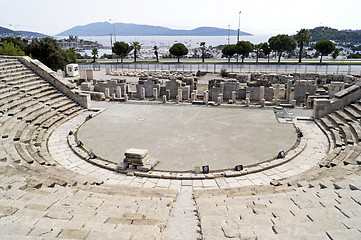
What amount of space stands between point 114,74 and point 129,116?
29882mm

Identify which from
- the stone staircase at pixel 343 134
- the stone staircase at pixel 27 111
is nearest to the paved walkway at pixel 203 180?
the stone staircase at pixel 343 134

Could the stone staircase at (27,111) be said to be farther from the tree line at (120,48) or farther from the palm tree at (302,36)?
the palm tree at (302,36)

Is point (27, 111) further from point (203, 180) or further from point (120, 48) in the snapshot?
point (120, 48)

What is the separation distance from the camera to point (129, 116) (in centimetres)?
2145

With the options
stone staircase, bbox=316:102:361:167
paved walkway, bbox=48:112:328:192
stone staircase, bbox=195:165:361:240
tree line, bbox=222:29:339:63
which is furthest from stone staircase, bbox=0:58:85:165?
tree line, bbox=222:29:339:63

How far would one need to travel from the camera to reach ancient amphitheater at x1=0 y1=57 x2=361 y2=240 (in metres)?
6.11

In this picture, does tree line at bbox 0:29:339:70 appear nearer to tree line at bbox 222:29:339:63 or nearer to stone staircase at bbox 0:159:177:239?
tree line at bbox 222:29:339:63

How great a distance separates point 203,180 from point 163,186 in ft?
6.17

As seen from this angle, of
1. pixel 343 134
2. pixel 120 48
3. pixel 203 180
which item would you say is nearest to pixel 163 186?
pixel 203 180

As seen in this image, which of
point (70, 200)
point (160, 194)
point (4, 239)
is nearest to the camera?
point (4, 239)

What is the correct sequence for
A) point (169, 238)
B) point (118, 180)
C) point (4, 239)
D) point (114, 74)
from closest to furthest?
point (4, 239)
point (169, 238)
point (118, 180)
point (114, 74)

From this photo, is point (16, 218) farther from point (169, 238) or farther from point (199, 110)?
point (199, 110)

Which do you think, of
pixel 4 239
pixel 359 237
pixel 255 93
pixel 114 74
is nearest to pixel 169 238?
pixel 4 239

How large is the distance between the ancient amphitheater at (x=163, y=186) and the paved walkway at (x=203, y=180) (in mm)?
48
